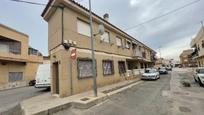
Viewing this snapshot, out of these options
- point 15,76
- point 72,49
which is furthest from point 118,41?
point 15,76

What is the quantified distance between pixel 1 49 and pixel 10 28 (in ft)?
11.5

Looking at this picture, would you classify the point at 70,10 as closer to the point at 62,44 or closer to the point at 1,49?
the point at 62,44

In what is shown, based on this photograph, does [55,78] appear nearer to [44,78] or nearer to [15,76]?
[44,78]

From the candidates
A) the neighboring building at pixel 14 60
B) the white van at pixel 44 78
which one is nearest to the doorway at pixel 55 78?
the white van at pixel 44 78

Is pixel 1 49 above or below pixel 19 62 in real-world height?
above

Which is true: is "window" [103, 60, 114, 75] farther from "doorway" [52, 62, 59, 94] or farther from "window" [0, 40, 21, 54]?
"window" [0, 40, 21, 54]

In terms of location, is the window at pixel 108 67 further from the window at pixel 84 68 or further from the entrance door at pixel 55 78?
the entrance door at pixel 55 78

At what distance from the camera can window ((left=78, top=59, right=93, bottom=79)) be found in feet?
31.7

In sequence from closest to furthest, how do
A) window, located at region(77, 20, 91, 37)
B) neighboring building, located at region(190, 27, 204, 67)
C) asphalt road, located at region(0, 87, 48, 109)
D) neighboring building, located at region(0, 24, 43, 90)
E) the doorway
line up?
asphalt road, located at region(0, 87, 48, 109) < the doorway < window, located at region(77, 20, 91, 37) < neighboring building, located at region(0, 24, 43, 90) < neighboring building, located at region(190, 27, 204, 67)

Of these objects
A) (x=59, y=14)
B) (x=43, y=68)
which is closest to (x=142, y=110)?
(x=59, y=14)

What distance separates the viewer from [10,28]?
20484mm

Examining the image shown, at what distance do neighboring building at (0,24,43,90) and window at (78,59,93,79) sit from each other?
15.0 metres

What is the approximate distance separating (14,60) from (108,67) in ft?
52.2

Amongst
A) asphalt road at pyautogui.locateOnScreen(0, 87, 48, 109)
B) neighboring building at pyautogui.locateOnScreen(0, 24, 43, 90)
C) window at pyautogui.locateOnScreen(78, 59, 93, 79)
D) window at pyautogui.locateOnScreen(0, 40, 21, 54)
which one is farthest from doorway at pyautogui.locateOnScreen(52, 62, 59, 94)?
window at pyautogui.locateOnScreen(0, 40, 21, 54)
